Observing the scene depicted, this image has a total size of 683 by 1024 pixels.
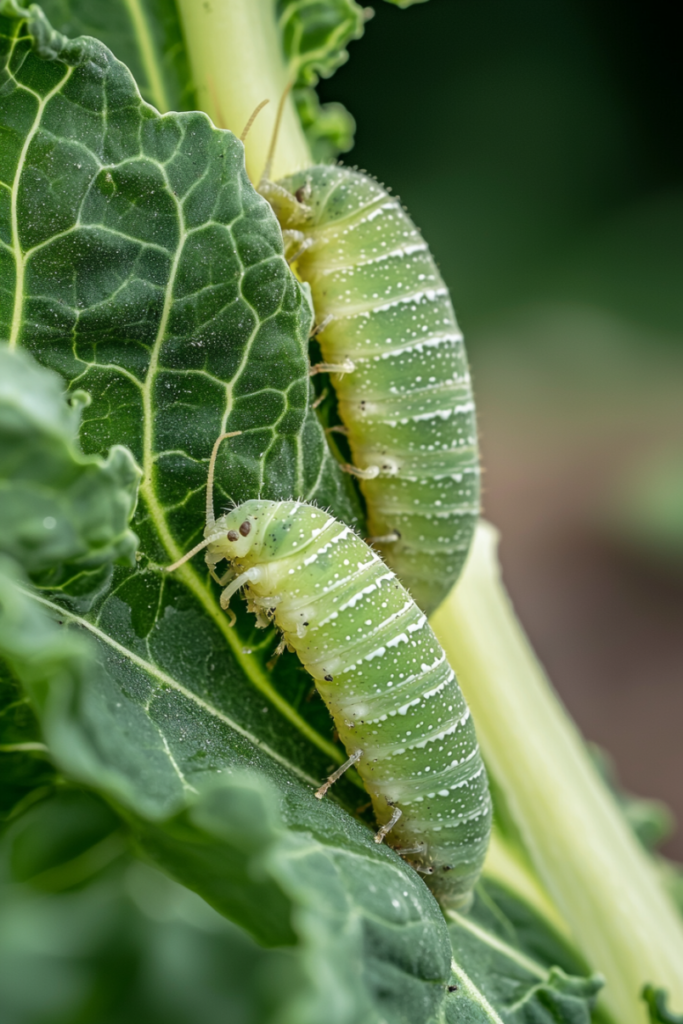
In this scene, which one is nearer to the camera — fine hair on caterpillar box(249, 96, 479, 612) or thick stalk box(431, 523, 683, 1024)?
fine hair on caterpillar box(249, 96, 479, 612)

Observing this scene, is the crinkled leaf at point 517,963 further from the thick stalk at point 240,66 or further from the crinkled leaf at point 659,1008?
the thick stalk at point 240,66

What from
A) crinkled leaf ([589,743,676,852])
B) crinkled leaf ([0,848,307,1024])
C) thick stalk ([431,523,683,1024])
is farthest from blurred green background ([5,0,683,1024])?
crinkled leaf ([0,848,307,1024])

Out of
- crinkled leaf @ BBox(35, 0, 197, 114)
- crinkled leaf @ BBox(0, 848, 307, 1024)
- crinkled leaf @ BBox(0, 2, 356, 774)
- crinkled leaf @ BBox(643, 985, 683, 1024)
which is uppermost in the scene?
crinkled leaf @ BBox(35, 0, 197, 114)

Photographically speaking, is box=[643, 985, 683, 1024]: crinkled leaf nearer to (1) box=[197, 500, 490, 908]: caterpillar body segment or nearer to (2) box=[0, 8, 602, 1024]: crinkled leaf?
(2) box=[0, 8, 602, 1024]: crinkled leaf

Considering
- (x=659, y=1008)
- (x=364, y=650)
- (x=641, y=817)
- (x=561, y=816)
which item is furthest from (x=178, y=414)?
(x=641, y=817)

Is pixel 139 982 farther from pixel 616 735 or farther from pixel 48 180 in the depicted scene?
pixel 616 735

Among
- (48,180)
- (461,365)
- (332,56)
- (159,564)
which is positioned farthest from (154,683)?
(332,56)

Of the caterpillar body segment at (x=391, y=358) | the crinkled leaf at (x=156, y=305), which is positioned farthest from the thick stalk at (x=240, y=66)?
the crinkled leaf at (x=156, y=305)
